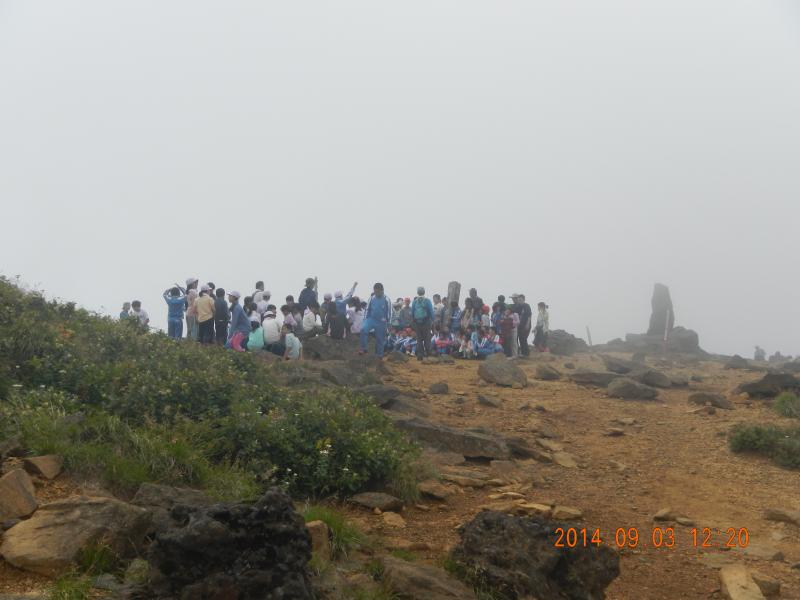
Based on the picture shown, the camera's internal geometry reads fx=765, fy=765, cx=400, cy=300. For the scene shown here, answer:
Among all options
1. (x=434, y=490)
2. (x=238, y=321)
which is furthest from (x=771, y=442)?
(x=238, y=321)

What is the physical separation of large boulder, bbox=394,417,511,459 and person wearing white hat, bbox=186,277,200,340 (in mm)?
8027

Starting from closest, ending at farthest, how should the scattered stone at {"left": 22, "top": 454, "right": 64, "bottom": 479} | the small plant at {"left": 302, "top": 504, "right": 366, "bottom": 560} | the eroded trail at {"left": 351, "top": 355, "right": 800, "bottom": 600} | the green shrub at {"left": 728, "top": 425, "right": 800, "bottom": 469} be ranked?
the small plant at {"left": 302, "top": 504, "right": 366, "bottom": 560} < the scattered stone at {"left": 22, "top": 454, "right": 64, "bottom": 479} < the eroded trail at {"left": 351, "top": 355, "right": 800, "bottom": 600} < the green shrub at {"left": 728, "top": 425, "right": 800, "bottom": 469}

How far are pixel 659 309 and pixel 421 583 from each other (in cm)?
3386

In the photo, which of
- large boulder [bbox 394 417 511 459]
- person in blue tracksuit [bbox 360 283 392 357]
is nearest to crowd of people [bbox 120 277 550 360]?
person in blue tracksuit [bbox 360 283 392 357]

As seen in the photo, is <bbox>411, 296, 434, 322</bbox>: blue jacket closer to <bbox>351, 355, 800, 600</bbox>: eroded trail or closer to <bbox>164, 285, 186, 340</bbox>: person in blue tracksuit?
<bbox>351, 355, 800, 600</bbox>: eroded trail

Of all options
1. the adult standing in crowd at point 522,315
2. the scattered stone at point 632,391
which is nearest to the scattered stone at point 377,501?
the scattered stone at point 632,391

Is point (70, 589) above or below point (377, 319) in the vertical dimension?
below

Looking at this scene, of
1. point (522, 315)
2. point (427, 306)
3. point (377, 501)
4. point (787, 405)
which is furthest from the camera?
point (522, 315)

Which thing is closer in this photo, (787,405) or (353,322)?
(787,405)

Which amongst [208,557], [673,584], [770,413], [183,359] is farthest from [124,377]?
[770,413]

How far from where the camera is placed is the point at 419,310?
62.8 feet

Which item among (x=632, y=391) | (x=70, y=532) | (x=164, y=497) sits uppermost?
(x=632, y=391)

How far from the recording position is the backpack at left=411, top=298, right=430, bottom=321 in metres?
18.9

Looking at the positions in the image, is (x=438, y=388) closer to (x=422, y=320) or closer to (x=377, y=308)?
(x=377, y=308)
